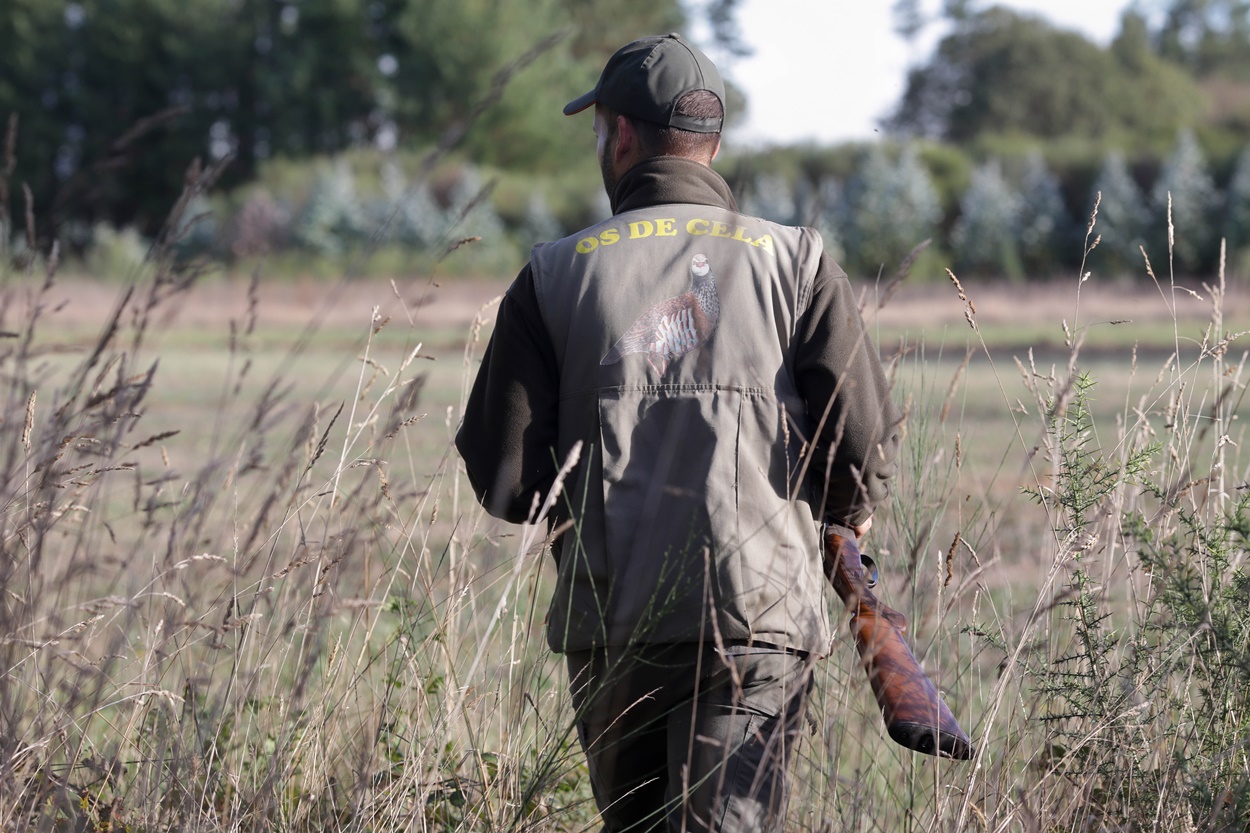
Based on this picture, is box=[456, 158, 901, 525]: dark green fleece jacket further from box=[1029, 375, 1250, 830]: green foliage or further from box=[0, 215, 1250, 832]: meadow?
box=[1029, 375, 1250, 830]: green foliage

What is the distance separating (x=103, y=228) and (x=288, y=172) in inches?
216

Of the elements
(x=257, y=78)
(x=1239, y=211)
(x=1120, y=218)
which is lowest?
(x=1120, y=218)

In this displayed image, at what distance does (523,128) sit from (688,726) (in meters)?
43.5

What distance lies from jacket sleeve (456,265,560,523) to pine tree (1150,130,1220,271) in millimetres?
28276

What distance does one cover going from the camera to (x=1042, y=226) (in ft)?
96.5

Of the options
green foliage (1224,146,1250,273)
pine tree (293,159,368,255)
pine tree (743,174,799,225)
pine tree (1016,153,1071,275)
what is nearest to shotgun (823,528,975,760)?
green foliage (1224,146,1250,273)

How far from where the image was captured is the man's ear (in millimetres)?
2391

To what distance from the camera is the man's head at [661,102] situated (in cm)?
233

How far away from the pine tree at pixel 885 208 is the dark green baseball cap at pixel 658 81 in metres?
27.6

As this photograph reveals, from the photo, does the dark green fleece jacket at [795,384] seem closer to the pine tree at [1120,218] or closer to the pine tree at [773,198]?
the pine tree at [1120,218]

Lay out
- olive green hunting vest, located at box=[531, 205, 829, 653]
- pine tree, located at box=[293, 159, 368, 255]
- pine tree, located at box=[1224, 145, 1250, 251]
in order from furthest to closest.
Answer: pine tree, located at box=[293, 159, 368, 255], pine tree, located at box=[1224, 145, 1250, 251], olive green hunting vest, located at box=[531, 205, 829, 653]

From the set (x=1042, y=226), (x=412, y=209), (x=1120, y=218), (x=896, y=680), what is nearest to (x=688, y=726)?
(x=896, y=680)

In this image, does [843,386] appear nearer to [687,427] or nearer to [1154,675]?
[687,427]

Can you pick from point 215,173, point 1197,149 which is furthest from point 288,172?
point 215,173
